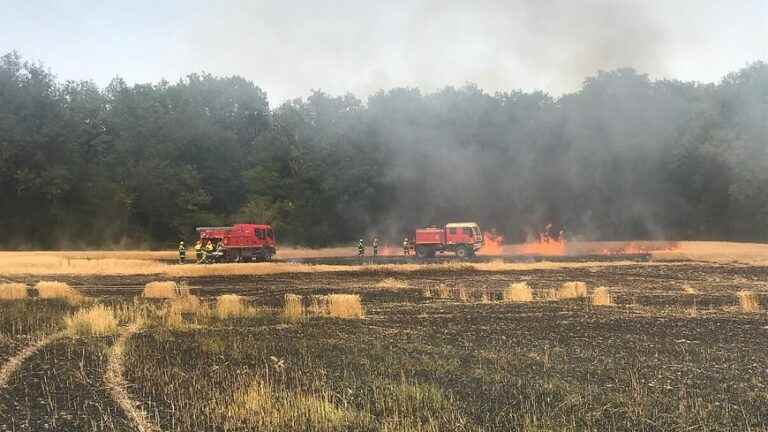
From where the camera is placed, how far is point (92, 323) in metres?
16.9

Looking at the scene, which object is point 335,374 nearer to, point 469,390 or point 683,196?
point 469,390

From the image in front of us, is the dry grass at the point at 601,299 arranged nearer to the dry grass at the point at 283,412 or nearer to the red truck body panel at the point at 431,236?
the dry grass at the point at 283,412

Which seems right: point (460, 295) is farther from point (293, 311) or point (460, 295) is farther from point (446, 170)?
point (446, 170)

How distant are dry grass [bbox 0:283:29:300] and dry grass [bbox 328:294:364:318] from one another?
12171mm

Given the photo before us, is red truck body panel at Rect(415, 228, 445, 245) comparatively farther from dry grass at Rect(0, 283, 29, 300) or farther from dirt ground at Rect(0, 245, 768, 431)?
dry grass at Rect(0, 283, 29, 300)

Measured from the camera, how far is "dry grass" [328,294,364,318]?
19109mm

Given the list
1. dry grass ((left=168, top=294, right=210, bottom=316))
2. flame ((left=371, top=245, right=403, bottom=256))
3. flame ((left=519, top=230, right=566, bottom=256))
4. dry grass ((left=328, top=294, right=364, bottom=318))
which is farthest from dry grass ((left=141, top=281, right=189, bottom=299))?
flame ((left=519, top=230, right=566, bottom=256))

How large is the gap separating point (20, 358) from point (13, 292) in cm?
1337

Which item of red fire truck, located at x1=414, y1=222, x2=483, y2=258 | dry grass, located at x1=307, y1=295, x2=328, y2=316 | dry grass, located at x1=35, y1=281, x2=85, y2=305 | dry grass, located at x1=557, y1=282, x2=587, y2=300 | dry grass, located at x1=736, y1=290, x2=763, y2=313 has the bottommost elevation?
dry grass, located at x1=736, y1=290, x2=763, y2=313

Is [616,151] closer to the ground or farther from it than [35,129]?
closer to the ground

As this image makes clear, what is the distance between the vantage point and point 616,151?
62.6 metres

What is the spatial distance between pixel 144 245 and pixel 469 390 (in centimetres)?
6168

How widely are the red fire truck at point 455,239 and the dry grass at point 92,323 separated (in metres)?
31.5

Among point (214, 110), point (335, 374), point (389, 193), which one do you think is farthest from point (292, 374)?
point (214, 110)
